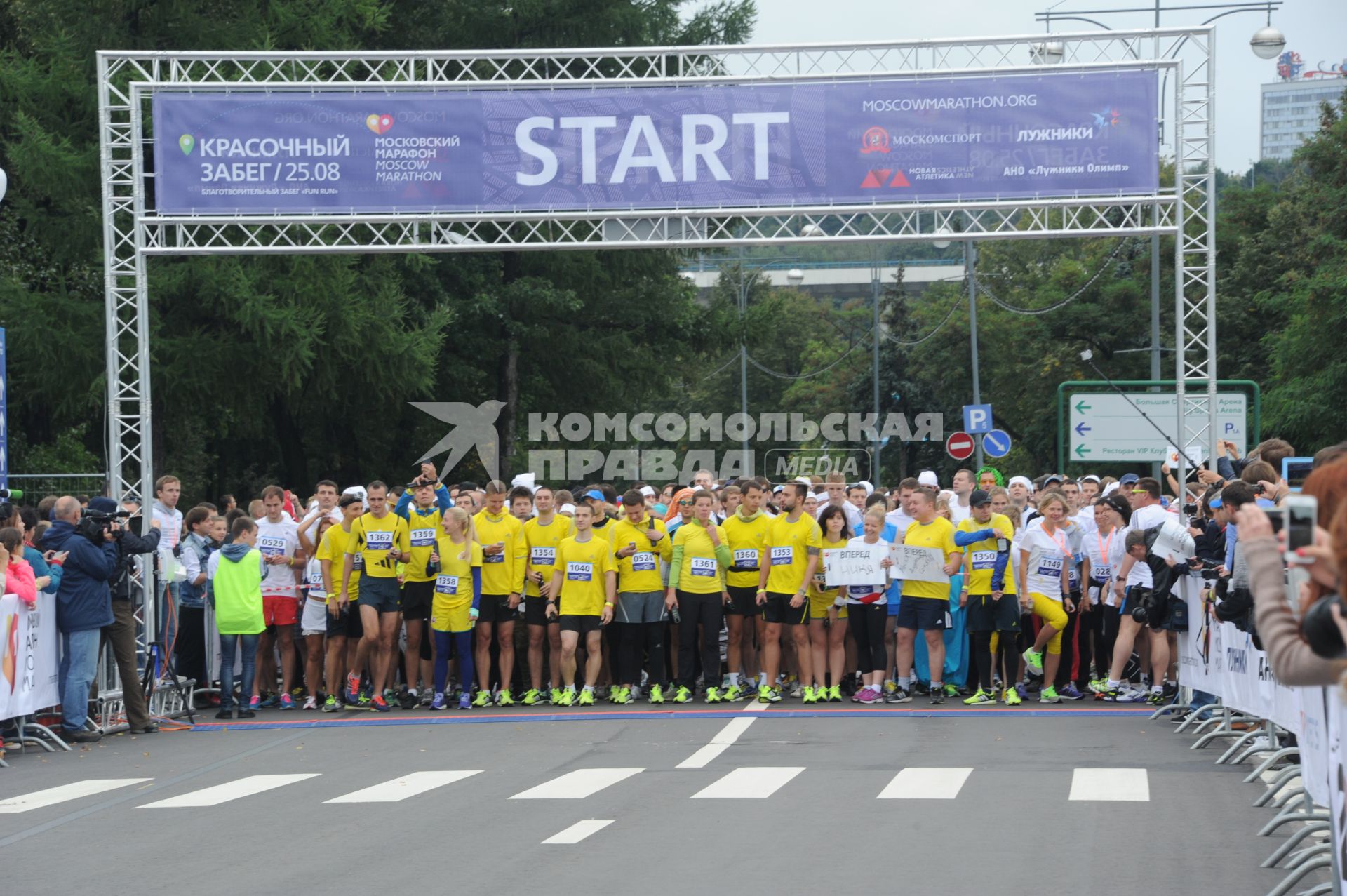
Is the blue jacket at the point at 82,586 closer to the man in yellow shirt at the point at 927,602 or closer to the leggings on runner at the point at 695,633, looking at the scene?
the leggings on runner at the point at 695,633

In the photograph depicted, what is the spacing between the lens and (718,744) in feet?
43.5

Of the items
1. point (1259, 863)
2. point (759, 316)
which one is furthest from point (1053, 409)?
point (1259, 863)

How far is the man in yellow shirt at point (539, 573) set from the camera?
16.5 metres

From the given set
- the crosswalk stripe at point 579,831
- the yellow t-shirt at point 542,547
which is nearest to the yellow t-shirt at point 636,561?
the yellow t-shirt at point 542,547

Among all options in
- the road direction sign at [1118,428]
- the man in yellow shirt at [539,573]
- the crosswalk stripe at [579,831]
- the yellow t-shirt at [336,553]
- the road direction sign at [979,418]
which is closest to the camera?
the crosswalk stripe at [579,831]

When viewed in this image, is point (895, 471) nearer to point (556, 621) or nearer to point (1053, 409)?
point (1053, 409)

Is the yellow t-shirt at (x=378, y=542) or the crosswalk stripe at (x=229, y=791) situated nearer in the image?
the crosswalk stripe at (x=229, y=791)

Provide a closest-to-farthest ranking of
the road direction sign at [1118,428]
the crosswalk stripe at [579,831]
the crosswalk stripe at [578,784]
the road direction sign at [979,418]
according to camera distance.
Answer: the crosswalk stripe at [579,831] → the crosswalk stripe at [578,784] → the road direction sign at [1118,428] → the road direction sign at [979,418]

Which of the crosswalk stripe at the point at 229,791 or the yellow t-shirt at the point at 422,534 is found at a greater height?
the yellow t-shirt at the point at 422,534

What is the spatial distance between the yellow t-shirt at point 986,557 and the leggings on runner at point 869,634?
90 centimetres

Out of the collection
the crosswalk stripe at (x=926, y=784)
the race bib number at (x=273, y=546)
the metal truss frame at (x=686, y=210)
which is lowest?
the crosswalk stripe at (x=926, y=784)

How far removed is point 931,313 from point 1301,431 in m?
34.1

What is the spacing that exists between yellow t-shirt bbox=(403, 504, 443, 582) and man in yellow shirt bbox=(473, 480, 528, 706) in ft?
1.29

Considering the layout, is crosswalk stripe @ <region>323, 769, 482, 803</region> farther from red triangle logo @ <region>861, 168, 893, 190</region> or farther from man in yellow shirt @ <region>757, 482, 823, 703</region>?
red triangle logo @ <region>861, 168, 893, 190</region>
